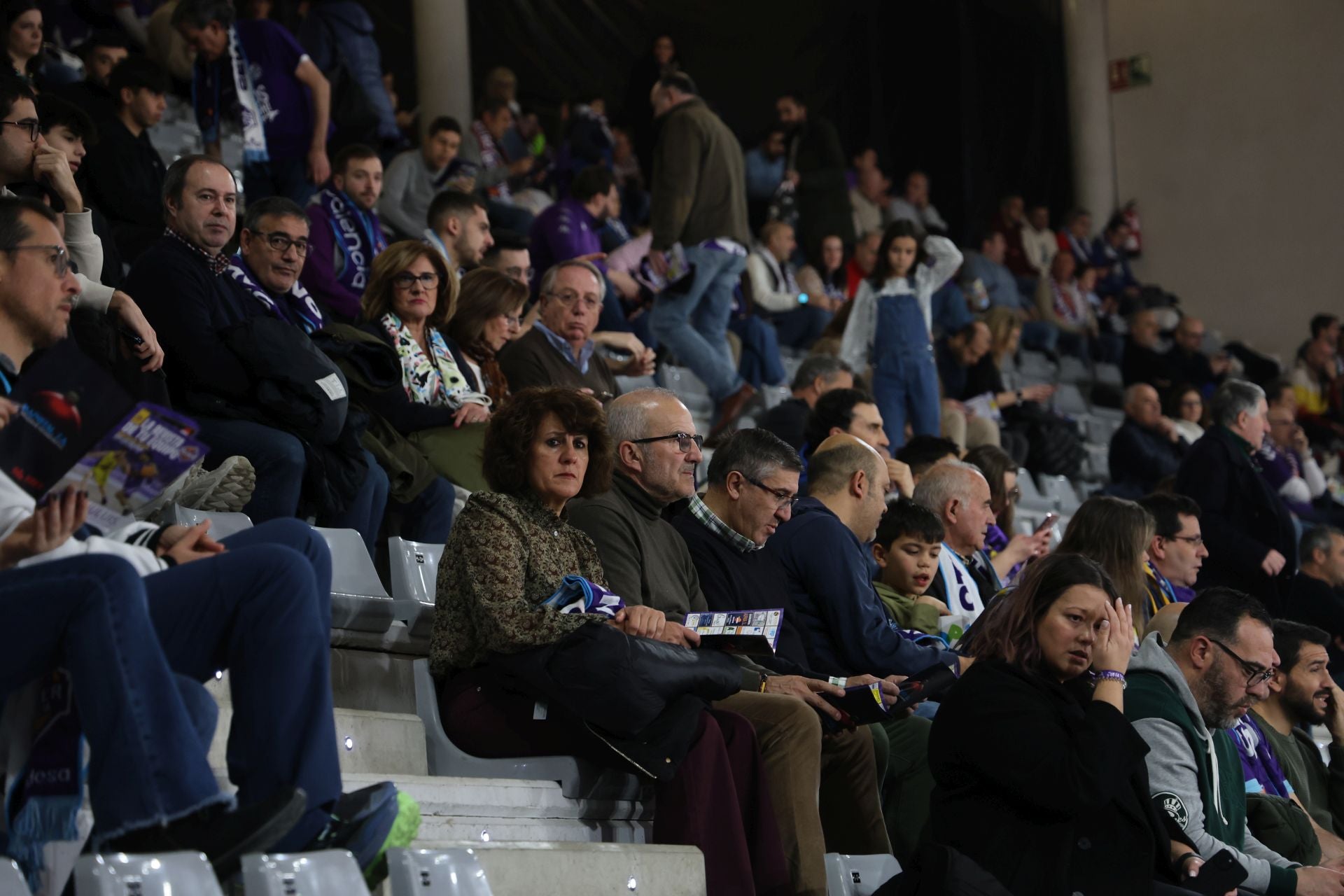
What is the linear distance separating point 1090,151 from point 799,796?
37.5 feet

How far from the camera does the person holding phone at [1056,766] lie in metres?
2.81

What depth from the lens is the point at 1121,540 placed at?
4508mm

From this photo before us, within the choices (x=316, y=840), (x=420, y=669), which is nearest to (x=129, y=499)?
(x=316, y=840)

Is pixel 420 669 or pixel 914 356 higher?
pixel 420 669

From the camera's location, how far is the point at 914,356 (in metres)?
6.89

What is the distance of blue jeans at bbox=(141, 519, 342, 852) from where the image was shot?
7.11 ft

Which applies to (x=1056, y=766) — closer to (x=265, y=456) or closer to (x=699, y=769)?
(x=699, y=769)

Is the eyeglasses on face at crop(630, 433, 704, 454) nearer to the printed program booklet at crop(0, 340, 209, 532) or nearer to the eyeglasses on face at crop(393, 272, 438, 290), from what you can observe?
the eyeglasses on face at crop(393, 272, 438, 290)

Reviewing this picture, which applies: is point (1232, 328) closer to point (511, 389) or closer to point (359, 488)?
point (511, 389)

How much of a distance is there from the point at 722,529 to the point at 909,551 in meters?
0.82

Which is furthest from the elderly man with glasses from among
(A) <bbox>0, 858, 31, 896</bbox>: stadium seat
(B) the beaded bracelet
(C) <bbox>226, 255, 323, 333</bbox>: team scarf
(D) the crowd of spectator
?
(A) <bbox>0, 858, 31, 896</bbox>: stadium seat

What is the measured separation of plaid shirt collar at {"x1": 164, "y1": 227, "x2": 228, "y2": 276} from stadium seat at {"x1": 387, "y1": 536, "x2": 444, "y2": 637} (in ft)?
2.45

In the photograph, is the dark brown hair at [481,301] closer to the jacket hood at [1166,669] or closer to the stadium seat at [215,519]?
the stadium seat at [215,519]

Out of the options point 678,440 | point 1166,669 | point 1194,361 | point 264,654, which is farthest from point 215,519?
point 1194,361
